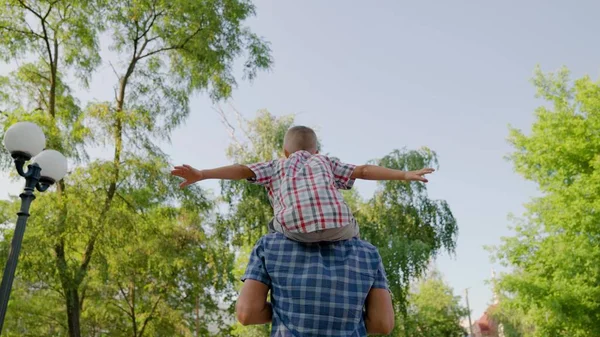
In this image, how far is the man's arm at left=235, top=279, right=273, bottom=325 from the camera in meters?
2.13

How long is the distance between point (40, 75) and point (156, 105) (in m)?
2.25

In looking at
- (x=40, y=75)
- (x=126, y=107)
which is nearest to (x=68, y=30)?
(x=40, y=75)

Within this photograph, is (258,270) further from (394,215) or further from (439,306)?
(439,306)

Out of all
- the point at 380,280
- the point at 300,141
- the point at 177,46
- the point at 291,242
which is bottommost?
the point at 380,280

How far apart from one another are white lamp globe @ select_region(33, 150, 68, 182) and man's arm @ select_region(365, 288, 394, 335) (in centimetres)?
403

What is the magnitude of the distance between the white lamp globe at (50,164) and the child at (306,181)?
11.0 ft

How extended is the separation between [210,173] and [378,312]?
95cm

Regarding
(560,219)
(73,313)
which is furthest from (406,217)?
(73,313)

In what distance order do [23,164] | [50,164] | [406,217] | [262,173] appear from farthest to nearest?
[406,217]
[50,164]
[23,164]
[262,173]

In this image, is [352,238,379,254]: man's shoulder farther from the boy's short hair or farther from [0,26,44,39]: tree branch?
[0,26,44,39]: tree branch

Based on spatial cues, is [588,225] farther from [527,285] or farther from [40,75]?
[40,75]

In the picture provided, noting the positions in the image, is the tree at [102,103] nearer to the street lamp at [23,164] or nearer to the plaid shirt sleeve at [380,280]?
the street lamp at [23,164]

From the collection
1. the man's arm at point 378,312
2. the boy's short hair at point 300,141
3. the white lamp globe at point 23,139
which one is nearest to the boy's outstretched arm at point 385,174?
the boy's short hair at point 300,141

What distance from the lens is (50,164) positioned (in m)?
5.14
